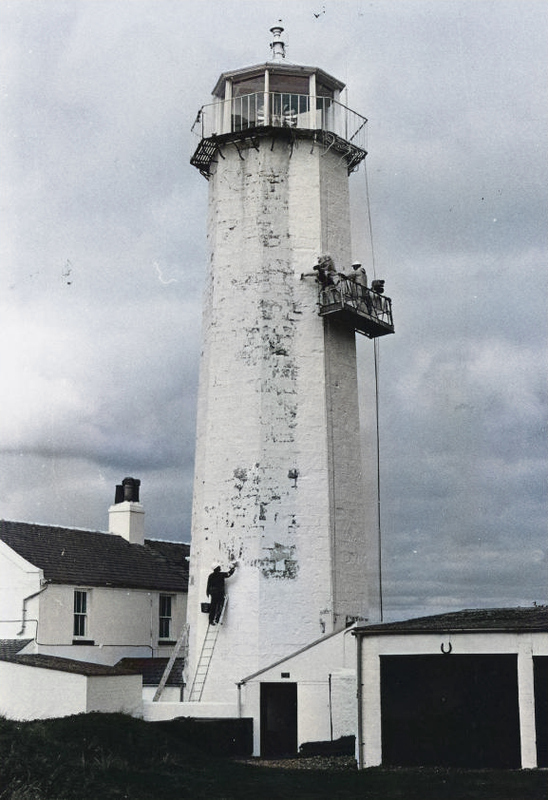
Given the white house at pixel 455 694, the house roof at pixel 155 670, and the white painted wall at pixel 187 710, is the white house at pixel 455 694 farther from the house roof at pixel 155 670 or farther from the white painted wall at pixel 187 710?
the house roof at pixel 155 670

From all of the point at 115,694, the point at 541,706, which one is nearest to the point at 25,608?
the point at 115,694

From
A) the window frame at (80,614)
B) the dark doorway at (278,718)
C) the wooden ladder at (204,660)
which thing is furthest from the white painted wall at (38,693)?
the window frame at (80,614)

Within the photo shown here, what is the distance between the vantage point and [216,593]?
26.2m

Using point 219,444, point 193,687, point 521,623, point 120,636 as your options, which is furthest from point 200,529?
point 521,623

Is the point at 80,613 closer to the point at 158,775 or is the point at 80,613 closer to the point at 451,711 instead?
the point at 158,775

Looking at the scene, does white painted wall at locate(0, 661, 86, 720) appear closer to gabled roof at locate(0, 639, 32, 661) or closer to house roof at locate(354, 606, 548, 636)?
gabled roof at locate(0, 639, 32, 661)

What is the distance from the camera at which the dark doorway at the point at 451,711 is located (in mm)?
19688

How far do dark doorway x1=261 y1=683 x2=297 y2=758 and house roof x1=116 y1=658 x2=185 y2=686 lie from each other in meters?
3.09

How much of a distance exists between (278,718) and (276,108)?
1770cm

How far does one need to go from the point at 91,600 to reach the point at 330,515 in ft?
31.2

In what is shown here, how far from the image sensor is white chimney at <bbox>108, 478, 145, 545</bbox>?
121 feet

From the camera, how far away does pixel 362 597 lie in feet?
90.0

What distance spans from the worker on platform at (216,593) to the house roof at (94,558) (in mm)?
6347

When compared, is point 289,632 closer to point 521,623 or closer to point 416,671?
point 416,671
